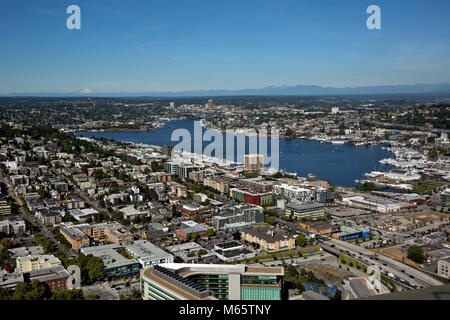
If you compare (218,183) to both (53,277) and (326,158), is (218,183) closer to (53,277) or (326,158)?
(53,277)

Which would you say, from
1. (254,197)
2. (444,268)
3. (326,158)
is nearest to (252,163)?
(254,197)

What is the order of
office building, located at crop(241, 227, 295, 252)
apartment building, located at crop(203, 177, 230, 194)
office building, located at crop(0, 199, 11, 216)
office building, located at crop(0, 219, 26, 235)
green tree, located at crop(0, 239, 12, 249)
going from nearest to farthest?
green tree, located at crop(0, 239, 12, 249), office building, located at crop(241, 227, 295, 252), office building, located at crop(0, 219, 26, 235), office building, located at crop(0, 199, 11, 216), apartment building, located at crop(203, 177, 230, 194)

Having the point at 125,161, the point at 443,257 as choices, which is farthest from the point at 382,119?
the point at 443,257

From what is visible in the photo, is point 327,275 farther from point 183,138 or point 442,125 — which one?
point 442,125

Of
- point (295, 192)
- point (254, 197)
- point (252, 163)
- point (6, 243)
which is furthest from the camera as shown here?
point (252, 163)

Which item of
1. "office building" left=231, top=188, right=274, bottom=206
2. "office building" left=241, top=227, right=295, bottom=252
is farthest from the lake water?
"office building" left=241, top=227, right=295, bottom=252

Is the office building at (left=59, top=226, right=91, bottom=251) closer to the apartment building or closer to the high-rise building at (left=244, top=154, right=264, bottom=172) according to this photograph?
the apartment building

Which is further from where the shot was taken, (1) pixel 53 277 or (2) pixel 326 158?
(2) pixel 326 158

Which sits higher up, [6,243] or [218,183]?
[218,183]
